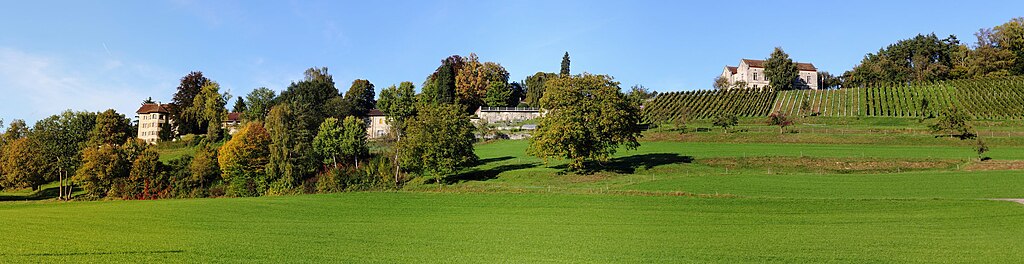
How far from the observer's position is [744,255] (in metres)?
21.2

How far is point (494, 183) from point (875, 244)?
3059cm

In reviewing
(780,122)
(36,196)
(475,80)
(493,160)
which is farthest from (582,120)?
(475,80)

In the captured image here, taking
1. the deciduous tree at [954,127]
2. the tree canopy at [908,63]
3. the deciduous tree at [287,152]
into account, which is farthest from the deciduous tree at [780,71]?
the deciduous tree at [287,152]

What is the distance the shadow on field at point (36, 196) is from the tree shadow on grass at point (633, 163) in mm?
57582

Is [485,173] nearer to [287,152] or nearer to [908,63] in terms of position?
[287,152]

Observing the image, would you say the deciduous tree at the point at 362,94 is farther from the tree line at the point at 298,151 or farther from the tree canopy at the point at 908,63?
the tree canopy at the point at 908,63

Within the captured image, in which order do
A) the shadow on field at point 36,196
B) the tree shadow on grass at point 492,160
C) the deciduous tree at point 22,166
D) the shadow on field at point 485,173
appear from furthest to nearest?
the deciduous tree at point 22,166 < the shadow on field at point 36,196 < the tree shadow on grass at point 492,160 < the shadow on field at point 485,173

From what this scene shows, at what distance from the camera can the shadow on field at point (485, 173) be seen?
54.3m

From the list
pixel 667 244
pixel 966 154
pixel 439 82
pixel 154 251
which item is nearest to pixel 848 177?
pixel 966 154

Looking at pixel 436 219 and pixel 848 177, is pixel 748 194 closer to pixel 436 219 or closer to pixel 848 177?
pixel 848 177

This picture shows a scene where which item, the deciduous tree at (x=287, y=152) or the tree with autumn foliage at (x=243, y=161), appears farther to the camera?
the tree with autumn foliage at (x=243, y=161)

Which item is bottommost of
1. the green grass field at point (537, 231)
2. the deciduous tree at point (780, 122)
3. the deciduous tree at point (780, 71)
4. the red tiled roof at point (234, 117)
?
the green grass field at point (537, 231)

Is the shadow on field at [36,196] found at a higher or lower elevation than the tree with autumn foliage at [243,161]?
lower

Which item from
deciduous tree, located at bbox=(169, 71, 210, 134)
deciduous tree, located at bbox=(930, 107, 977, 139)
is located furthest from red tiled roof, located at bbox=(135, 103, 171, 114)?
deciduous tree, located at bbox=(930, 107, 977, 139)
